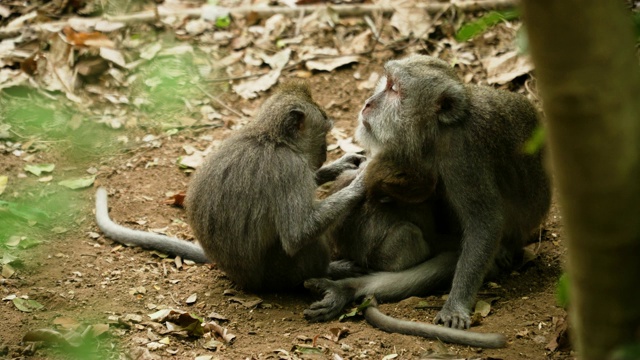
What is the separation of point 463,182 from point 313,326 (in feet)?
5.32

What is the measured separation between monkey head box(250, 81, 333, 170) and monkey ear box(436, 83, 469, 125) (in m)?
1.09

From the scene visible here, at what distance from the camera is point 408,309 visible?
20.5ft

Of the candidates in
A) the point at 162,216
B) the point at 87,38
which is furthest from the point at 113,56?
the point at 162,216

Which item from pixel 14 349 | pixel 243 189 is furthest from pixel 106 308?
pixel 243 189

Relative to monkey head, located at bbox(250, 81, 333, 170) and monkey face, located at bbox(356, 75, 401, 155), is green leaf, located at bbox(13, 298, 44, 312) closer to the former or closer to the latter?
monkey head, located at bbox(250, 81, 333, 170)

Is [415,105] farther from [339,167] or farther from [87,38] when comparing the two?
[87,38]

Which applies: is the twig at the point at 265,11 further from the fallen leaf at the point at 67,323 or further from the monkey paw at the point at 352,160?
the fallen leaf at the point at 67,323

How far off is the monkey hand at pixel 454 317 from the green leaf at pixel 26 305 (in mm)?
3050

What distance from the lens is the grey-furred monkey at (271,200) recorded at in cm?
622

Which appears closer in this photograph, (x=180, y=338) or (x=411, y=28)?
(x=180, y=338)

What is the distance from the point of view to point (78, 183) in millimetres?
8039

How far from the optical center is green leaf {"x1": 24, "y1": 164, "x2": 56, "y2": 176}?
8.05 metres

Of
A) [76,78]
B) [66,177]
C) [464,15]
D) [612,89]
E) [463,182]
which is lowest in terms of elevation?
[66,177]

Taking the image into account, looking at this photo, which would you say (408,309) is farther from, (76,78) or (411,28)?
(76,78)
